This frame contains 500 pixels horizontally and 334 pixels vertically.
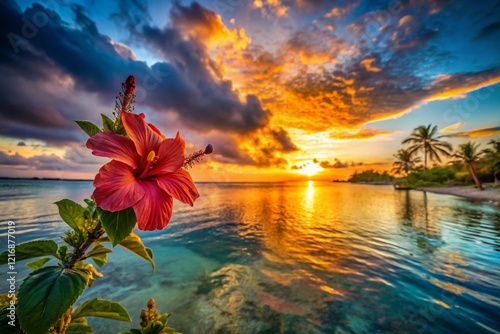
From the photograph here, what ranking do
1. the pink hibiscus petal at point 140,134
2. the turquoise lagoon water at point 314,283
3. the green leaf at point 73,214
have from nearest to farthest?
the pink hibiscus petal at point 140,134 → the green leaf at point 73,214 → the turquoise lagoon water at point 314,283

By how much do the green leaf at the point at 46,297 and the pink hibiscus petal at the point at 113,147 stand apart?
1.39ft

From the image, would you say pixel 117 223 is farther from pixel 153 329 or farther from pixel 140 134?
pixel 153 329

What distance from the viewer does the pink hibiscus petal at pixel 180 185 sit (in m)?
0.80

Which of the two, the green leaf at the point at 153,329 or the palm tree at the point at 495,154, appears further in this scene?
the palm tree at the point at 495,154

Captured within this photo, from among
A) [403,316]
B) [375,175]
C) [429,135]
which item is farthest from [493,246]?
[375,175]

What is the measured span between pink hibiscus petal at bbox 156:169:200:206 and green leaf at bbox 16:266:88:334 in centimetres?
41

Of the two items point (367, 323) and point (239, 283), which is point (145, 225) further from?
point (239, 283)

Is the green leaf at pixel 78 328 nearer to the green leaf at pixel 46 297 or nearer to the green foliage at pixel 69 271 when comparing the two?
the green foliage at pixel 69 271

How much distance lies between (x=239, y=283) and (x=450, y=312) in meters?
4.22

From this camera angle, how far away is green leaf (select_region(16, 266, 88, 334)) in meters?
0.64

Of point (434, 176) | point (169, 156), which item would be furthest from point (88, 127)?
point (434, 176)

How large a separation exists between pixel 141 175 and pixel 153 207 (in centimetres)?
17

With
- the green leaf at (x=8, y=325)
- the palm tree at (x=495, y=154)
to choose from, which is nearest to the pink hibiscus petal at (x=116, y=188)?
the green leaf at (x=8, y=325)

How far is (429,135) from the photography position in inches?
1914
